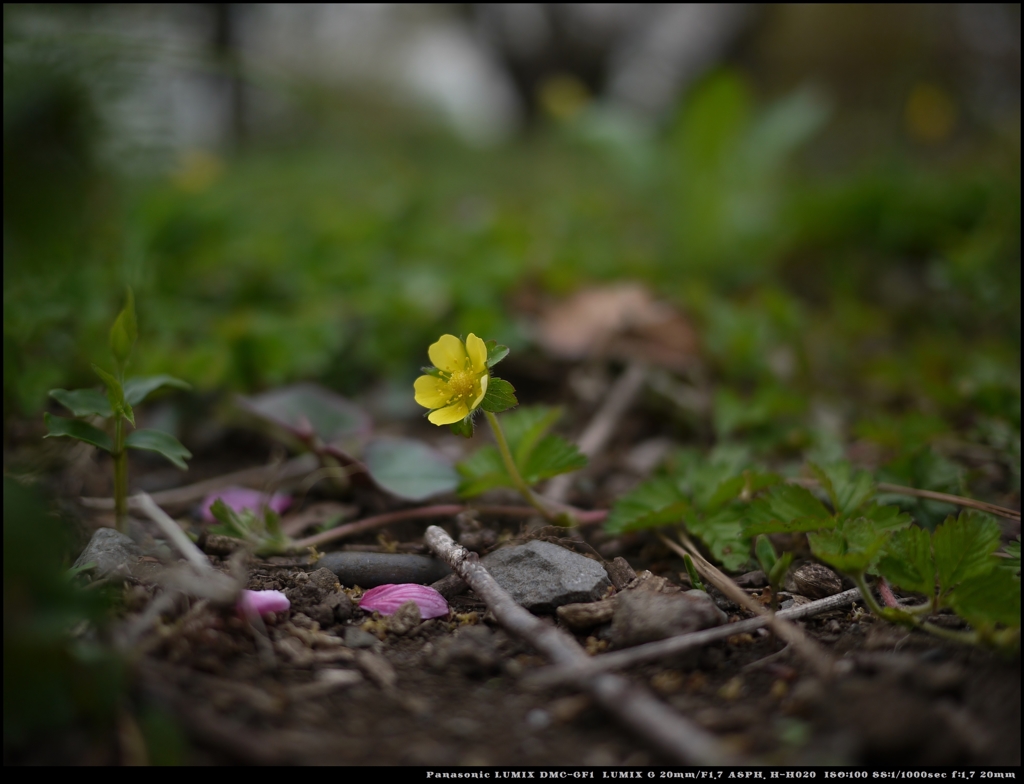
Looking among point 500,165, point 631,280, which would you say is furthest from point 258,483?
point 500,165

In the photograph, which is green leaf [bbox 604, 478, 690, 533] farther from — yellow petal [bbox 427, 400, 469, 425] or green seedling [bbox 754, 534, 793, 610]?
yellow petal [bbox 427, 400, 469, 425]

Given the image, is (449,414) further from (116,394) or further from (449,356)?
(116,394)

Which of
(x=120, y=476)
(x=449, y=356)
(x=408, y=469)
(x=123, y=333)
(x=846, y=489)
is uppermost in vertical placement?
(x=123, y=333)

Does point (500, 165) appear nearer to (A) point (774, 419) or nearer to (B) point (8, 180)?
(A) point (774, 419)

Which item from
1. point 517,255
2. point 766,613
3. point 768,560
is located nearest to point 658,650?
point 766,613

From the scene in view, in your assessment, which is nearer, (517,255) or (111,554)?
(111,554)

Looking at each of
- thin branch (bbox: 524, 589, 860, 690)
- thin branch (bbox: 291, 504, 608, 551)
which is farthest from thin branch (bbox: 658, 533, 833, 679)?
thin branch (bbox: 291, 504, 608, 551)
